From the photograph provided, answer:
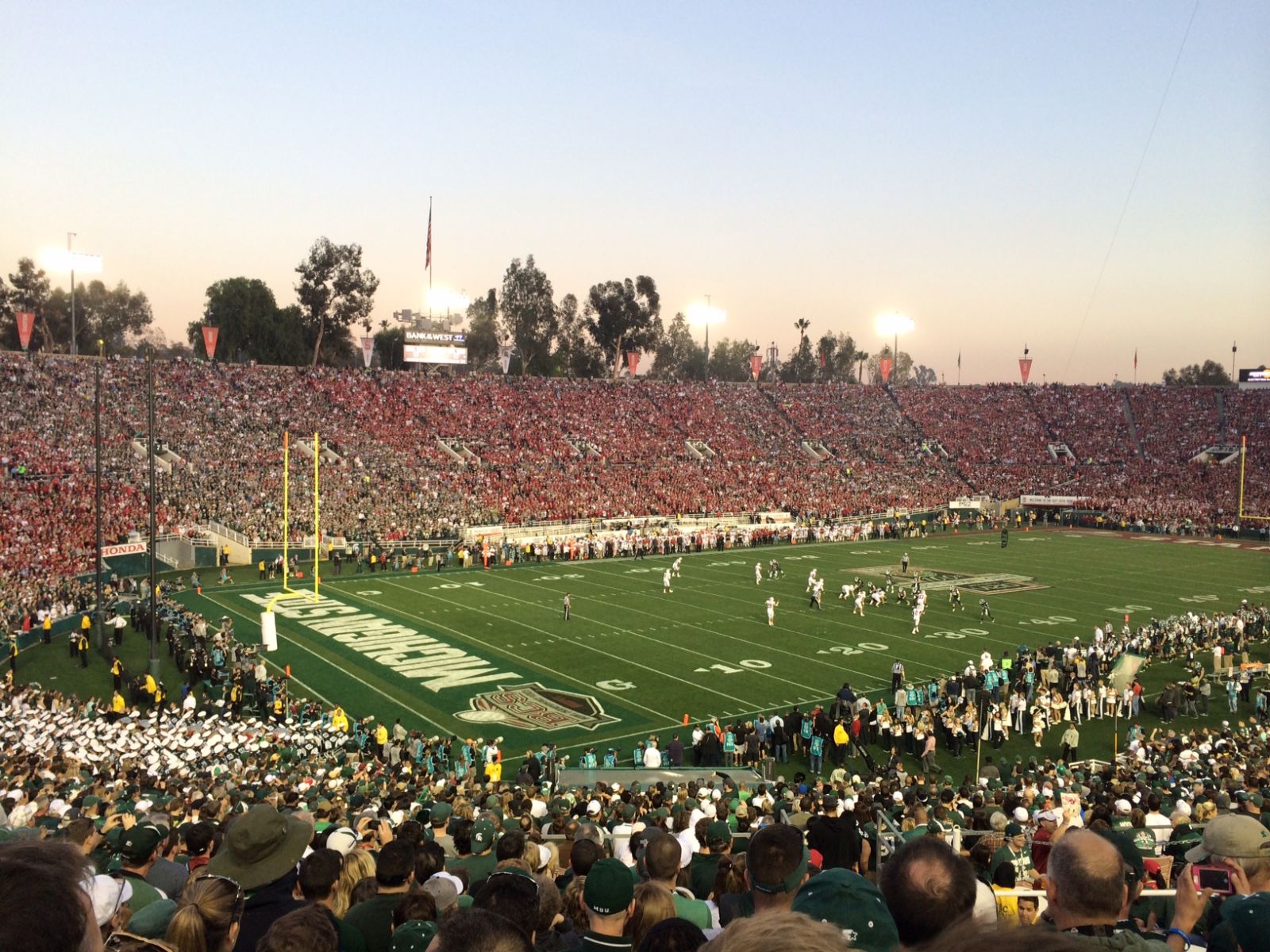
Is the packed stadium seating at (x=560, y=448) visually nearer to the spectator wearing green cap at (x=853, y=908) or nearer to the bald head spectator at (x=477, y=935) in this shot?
the bald head spectator at (x=477, y=935)

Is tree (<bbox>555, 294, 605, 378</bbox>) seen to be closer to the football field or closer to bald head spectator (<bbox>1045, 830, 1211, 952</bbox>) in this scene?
the football field

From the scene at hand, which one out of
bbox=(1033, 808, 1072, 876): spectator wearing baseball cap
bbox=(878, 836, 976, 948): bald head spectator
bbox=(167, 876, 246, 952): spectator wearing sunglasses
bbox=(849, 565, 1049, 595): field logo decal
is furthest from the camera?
bbox=(849, 565, 1049, 595): field logo decal

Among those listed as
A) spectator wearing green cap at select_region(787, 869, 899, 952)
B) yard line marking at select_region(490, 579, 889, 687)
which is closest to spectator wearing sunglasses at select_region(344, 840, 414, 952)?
spectator wearing green cap at select_region(787, 869, 899, 952)

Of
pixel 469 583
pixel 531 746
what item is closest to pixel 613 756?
pixel 531 746

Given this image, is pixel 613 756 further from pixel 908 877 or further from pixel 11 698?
pixel 908 877

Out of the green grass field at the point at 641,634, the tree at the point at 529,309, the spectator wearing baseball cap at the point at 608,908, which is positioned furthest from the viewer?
the tree at the point at 529,309

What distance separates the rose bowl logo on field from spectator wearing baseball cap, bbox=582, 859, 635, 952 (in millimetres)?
16799

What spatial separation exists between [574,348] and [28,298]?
1716 inches

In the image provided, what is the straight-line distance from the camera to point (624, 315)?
9094 cm

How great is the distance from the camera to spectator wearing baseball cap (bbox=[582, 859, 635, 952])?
390cm

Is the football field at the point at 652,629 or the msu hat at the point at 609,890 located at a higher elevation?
the msu hat at the point at 609,890

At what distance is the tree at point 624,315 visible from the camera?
9031 cm

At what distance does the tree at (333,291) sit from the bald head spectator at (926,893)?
246 ft

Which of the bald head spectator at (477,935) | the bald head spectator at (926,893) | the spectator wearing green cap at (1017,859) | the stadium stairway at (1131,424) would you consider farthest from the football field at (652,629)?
the stadium stairway at (1131,424)
